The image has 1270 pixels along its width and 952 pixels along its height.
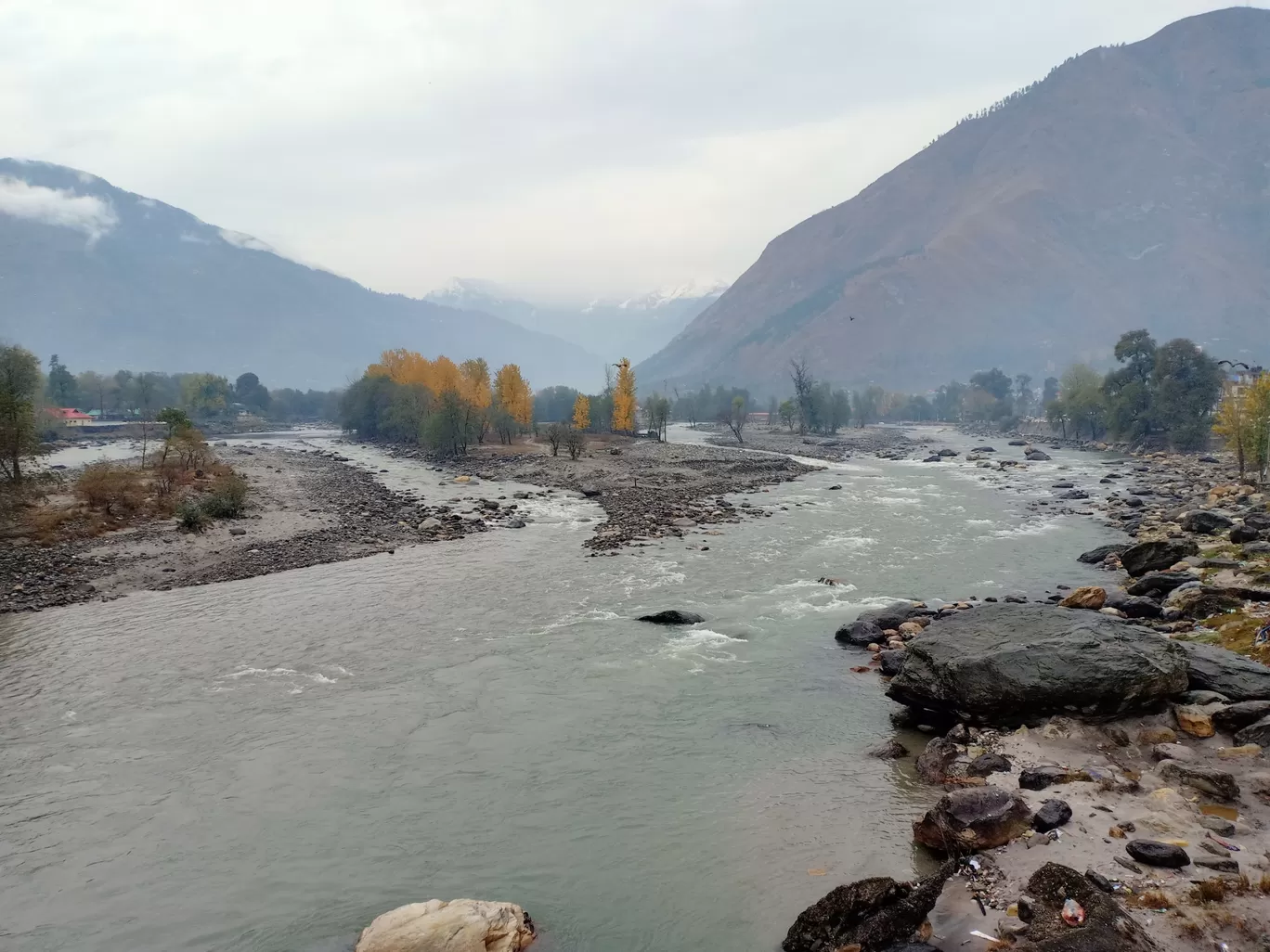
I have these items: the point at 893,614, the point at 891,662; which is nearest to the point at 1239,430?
the point at 893,614

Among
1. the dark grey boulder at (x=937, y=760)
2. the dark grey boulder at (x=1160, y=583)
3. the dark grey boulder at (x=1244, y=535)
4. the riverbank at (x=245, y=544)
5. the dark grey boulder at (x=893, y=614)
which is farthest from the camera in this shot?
the dark grey boulder at (x=1244, y=535)

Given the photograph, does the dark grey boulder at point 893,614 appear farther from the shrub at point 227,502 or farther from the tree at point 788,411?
the tree at point 788,411

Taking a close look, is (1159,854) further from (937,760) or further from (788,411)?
(788,411)

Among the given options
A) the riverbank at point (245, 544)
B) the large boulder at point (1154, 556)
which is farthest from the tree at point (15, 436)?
the large boulder at point (1154, 556)

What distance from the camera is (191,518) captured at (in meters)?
38.0

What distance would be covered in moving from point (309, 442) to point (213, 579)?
94.1m

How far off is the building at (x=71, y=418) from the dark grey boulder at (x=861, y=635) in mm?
127432

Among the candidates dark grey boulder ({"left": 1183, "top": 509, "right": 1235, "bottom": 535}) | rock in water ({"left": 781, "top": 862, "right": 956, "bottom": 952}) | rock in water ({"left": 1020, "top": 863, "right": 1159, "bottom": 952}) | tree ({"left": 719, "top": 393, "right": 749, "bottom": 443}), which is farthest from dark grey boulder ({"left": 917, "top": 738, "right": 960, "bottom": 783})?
tree ({"left": 719, "top": 393, "right": 749, "bottom": 443})

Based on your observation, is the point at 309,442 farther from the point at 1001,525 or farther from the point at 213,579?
the point at 1001,525

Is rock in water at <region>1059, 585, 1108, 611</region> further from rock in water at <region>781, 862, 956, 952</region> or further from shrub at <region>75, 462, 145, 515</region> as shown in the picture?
shrub at <region>75, 462, 145, 515</region>

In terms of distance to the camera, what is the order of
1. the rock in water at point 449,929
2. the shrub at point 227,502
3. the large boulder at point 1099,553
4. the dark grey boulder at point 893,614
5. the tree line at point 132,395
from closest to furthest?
1. the rock in water at point 449,929
2. the dark grey boulder at point 893,614
3. the large boulder at point 1099,553
4. the shrub at point 227,502
5. the tree line at point 132,395

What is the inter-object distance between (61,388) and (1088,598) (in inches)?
6913

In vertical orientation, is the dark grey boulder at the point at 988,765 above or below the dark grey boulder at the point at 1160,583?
below

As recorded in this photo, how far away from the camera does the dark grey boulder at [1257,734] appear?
506 inches
